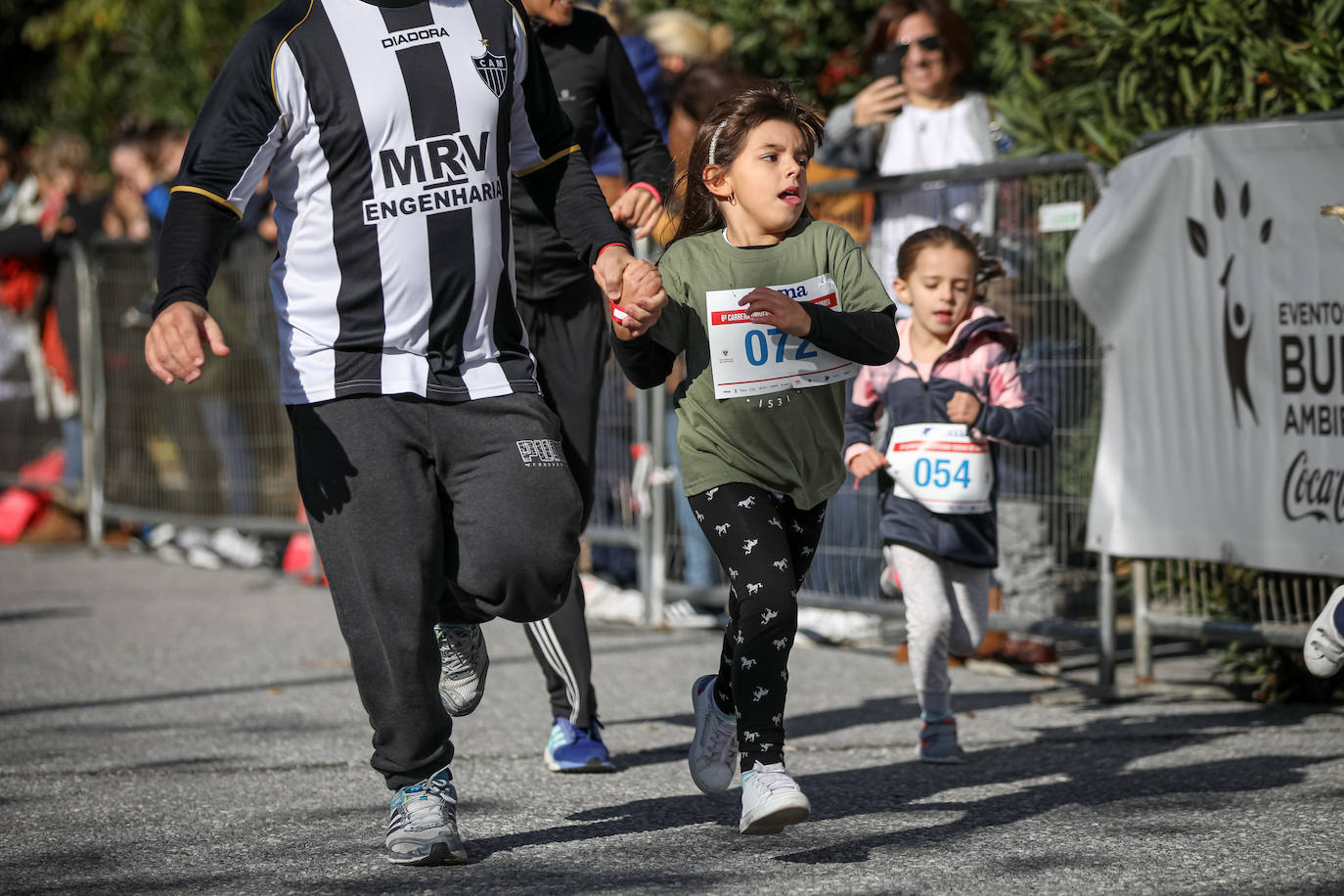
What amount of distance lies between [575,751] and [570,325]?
1247 millimetres

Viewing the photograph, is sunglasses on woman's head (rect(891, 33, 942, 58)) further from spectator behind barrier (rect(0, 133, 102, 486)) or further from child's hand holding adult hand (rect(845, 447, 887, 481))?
spectator behind barrier (rect(0, 133, 102, 486))

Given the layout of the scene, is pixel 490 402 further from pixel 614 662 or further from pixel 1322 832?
pixel 614 662

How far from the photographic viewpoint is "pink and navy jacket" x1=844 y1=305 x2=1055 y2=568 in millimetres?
5125

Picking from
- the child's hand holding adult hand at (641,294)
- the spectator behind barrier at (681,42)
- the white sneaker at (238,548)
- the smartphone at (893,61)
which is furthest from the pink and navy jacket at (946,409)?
the white sneaker at (238,548)

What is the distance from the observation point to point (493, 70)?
381 centimetres

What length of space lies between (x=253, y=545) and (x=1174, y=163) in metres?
6.30

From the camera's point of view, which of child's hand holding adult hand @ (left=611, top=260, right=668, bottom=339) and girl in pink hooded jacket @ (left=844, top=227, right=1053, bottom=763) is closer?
child's hand holding adult hand @ (left=611, top=260, right=668, bottom=339)

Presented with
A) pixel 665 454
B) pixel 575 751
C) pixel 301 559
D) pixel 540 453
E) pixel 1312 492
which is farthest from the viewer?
pixel 301 559

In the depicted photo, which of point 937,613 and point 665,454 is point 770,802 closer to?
point 937,613

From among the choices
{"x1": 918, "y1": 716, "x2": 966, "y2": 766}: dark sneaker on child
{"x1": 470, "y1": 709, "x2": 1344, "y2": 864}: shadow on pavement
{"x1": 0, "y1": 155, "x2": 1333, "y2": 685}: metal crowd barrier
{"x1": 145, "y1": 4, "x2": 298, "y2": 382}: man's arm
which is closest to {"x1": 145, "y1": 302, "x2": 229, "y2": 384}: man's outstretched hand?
{"x1": 145, "y1": 4, "x2": 298, "y2": 382}: man's arm

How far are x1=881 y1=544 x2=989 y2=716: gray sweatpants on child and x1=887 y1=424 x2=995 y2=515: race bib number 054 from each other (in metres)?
0.18

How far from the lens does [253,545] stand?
10.2 m

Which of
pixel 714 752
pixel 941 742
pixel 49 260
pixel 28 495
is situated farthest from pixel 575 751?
pixel 49 260

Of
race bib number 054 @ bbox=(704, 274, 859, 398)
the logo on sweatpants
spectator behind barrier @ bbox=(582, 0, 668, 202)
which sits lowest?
the logo on sweatpants
